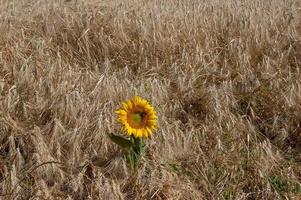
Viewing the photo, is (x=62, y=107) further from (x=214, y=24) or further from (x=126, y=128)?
(x=214, y=24)

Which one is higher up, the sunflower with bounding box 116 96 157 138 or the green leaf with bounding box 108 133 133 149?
the sunflower with bounding box 116 96 157 138

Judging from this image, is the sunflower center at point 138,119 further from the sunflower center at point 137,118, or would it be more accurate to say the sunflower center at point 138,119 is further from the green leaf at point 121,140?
the green leaf at point 121,140

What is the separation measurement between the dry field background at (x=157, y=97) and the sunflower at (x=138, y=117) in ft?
0.86

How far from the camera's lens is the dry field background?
2754 millimetres

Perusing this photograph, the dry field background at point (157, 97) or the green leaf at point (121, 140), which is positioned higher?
the green leaf at point (121, 140)

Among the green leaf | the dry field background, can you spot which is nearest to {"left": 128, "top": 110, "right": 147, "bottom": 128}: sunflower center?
the green leaf

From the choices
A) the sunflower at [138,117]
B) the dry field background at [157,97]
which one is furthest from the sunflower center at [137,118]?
the dry field background at [157,97]

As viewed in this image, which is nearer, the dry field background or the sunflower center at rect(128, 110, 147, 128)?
the sunflower center at rect(128, 110, 147, 128)

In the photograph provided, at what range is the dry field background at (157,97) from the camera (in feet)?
9.04

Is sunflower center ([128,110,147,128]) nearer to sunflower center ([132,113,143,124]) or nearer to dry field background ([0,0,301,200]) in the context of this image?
sunflower center ([132,113,143,124])

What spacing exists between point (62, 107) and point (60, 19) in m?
1.43

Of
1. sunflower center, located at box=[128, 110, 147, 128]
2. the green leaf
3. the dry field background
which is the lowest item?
the dry field background

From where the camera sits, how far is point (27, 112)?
307cm

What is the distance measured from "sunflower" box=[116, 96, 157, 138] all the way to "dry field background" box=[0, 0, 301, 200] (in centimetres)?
26
